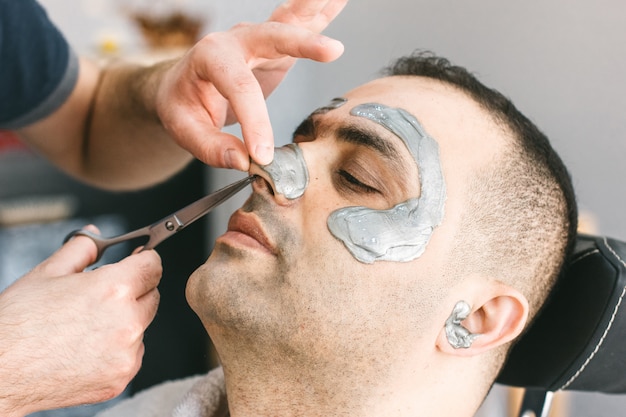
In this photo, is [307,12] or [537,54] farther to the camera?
[537,54]

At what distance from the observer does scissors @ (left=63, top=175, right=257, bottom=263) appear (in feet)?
3.96

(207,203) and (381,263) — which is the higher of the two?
(381,263)

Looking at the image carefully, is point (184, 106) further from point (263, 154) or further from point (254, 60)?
point (263, 154)

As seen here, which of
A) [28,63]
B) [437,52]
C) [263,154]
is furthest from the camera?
[437,52]

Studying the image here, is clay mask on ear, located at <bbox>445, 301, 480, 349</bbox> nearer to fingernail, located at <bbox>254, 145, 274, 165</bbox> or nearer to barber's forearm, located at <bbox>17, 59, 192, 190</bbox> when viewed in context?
fingernail, located at <bbox>254, 145, 274, 165</bbox>

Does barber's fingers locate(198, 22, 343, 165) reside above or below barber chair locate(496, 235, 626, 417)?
→ above

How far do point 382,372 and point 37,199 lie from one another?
1.97 meters

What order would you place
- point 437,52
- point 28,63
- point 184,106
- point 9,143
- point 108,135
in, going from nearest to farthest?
point 184,106
point 28,63
point 108,135
point 437,52
point 9,143

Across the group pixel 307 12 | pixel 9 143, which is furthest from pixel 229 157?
pixel 9 143

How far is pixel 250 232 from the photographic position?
112cm

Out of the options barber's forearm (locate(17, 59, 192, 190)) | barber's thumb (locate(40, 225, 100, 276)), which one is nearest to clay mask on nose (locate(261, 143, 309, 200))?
barber's thumb (locate(40, 225, 100, 276))

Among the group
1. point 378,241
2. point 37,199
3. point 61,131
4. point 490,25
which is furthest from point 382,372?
point 37,199

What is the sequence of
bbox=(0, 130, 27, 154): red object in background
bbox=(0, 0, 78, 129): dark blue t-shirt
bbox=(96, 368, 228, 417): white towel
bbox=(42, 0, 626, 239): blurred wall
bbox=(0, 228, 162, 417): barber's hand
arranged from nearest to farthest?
bbox=(0, 228, 162, 417): barber's hand < bbox=(96, 368, 228, 417): white towel < bbox=(0, 0, 78, 129): dark blue t-shirt < bbox=(42, 0, 626, 239): blurred wall < bbox=(0, 130, 27, 154): red object in background

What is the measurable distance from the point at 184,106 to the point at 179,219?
0.26 metres
